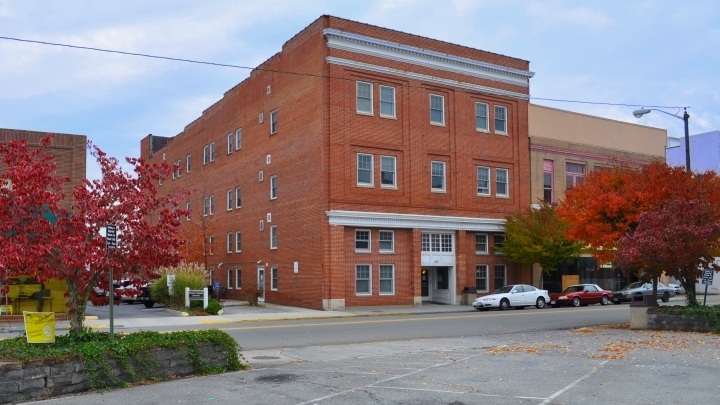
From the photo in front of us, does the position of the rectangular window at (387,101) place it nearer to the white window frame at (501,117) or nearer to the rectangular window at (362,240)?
the rectangular window at (362,240)

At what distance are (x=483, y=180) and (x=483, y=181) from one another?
7 centimetres

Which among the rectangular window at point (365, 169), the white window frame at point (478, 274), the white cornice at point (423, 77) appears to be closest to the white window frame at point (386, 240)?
the rectangular window at point (365, 169)

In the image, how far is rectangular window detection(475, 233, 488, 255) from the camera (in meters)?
41.7

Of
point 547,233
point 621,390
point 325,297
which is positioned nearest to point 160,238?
point 621,390

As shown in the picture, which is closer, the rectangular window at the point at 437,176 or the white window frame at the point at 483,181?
the rectangular window at the point at 437,176

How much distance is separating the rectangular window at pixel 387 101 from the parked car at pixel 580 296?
14.1 metres

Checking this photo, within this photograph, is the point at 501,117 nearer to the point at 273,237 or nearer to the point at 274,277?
the point at 273,237

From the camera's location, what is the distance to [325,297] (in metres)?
35.0

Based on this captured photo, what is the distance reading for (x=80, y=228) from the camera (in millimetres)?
12234

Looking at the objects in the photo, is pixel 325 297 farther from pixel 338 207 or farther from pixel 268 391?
pixel 268 391

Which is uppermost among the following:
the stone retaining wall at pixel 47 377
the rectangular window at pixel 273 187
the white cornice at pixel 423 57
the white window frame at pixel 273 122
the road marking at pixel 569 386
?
the white cornice at pixel 423 57

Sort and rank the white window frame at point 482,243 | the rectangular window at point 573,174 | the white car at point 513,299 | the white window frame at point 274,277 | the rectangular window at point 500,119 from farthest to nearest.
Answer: the rectangular window at point 573,174 < the rectangular window at point 500,119 < the white window frame at point 482,243 < the white window frame at point 274,277 < the white car at point 513,299

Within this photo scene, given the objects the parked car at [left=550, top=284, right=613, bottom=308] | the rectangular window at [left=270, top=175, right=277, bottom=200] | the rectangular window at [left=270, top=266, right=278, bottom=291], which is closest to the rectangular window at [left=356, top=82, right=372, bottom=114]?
the rectangular window at [left=270, top=175, right=277, bottom=200]

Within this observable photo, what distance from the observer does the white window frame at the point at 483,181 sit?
41750mm
